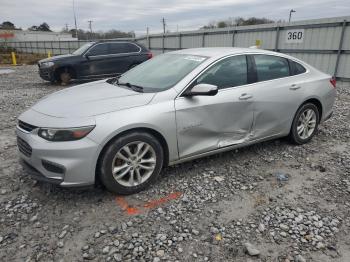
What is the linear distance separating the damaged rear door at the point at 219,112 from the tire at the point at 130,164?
35cm

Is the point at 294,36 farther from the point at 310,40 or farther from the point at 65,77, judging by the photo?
the point at 65,77

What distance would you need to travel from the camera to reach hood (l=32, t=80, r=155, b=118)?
3023 millimetres

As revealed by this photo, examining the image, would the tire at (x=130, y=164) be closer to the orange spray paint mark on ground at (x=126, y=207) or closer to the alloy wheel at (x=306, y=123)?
the orange spray paint mark on ground at (x=126, y=207)

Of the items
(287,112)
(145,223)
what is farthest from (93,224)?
(287,112)

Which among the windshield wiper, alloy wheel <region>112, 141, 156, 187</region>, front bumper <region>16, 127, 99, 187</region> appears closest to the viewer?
front bumper <region>16, 127, 99, 187</region>

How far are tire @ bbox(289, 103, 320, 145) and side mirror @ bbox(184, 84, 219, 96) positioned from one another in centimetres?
180

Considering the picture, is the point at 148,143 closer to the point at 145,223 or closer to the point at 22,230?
the point at 145,223

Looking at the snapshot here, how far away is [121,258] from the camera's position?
2381mm

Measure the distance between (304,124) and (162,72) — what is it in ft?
7.98

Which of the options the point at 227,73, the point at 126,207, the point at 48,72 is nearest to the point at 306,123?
the point at 227,73

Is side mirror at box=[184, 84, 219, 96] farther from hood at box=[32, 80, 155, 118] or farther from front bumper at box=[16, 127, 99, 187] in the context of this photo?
front bumper at box=[16, 127, 99, 187]

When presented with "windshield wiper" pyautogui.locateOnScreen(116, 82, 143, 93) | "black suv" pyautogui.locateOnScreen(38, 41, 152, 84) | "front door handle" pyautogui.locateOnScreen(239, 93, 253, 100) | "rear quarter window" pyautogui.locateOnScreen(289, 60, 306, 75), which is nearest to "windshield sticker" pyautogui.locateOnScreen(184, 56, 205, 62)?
"front door handle" pyautogui.locateOnScreen(239, 93, 253, 100)

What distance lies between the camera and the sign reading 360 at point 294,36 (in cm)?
1138

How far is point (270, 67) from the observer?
4199 millimetres
